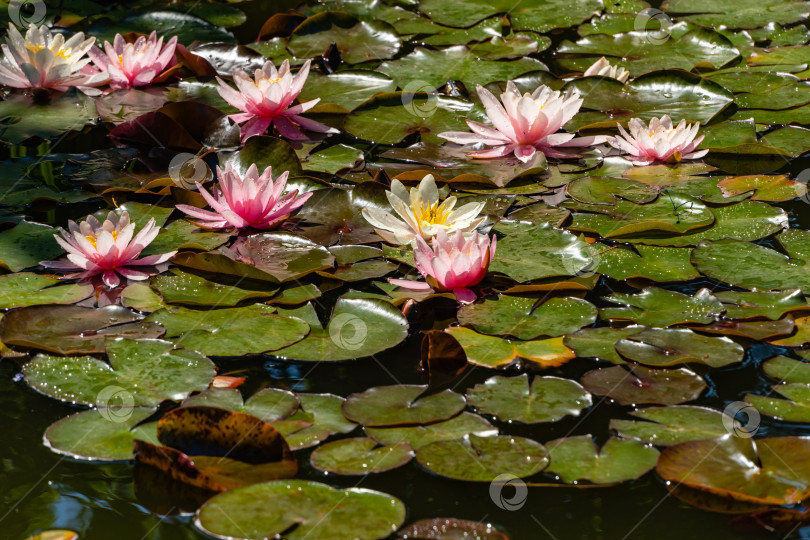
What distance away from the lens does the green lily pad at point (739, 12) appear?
174 inches

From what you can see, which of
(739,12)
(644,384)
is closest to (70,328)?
(644,384)

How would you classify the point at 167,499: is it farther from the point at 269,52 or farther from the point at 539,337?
the point at 269,52

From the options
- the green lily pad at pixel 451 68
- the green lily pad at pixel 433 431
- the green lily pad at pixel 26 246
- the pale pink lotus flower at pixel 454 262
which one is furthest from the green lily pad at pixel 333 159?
the green lily pad at pixel 433 431

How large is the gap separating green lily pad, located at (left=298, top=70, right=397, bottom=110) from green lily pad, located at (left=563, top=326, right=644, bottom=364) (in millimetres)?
1793

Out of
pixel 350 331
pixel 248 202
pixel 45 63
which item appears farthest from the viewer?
pixel 45 63

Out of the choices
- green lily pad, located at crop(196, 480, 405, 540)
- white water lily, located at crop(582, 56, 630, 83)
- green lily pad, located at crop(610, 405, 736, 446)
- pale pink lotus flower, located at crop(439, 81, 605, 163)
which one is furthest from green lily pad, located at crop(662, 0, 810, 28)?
green lily pad, located at crop(196, 480, 405, 540)

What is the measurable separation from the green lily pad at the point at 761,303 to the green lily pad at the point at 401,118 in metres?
1.43

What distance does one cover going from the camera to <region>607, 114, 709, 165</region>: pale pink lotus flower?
10.0ft

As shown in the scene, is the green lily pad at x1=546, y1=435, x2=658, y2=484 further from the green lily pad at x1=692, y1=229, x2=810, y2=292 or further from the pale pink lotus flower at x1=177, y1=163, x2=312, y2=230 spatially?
the pale pink lotus flower at x1=177, y1=163, x2=312, y2=230

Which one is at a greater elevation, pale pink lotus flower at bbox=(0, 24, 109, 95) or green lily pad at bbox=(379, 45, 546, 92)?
pale pink lotus flower at bbox=(0, 24, 109, 95)

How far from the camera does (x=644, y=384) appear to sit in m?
1.98

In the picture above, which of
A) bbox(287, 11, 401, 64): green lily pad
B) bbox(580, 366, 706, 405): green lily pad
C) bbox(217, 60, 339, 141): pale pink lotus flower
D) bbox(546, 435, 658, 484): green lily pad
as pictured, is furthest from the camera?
bbox(287, 11, 401, 64): green lily pad

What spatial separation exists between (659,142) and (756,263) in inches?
29.7

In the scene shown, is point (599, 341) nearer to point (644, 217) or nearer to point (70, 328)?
point (644, 217)
